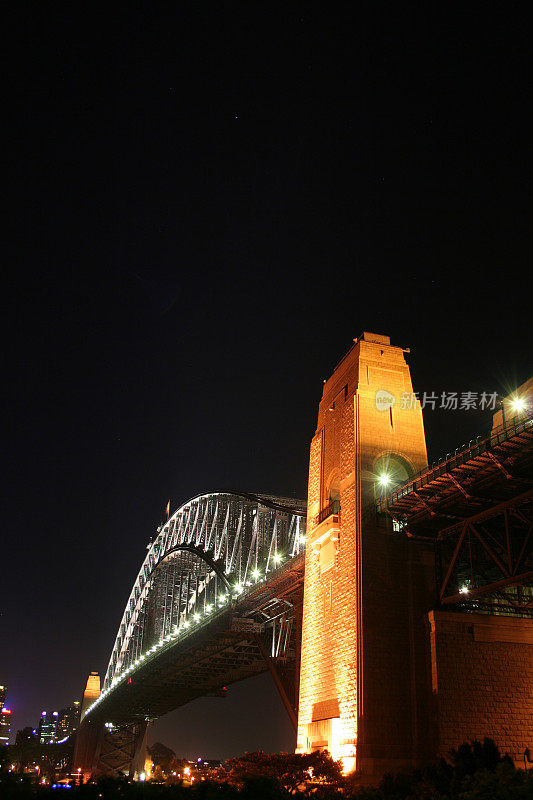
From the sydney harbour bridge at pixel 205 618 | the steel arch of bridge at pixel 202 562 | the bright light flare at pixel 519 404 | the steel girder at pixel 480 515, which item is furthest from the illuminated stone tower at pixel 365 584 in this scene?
the steel arch of bridge at pixel 202 562

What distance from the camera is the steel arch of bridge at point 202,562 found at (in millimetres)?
67188

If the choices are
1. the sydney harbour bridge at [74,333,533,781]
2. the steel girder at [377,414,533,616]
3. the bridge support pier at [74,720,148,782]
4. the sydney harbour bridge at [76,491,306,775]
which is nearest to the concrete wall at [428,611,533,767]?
the sydney harbour bridge at [74,333,533,781]

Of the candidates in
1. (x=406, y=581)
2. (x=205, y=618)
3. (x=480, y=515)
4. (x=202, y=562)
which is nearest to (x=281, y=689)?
(x=205, y=618)

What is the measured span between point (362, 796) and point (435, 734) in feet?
42.0

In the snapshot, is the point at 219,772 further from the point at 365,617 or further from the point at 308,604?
the point at 365,617

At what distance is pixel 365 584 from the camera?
30.5m

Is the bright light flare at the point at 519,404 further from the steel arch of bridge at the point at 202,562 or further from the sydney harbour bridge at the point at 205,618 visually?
the steel arch of bridge at the point at 202,562

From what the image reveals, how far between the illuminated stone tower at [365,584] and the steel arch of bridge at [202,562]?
68.8ft

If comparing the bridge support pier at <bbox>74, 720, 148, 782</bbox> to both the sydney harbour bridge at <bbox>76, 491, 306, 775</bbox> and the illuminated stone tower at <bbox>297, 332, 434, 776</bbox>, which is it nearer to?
the sydney harbour bridge at <bbox>76, 491, 306, 775</bbox>

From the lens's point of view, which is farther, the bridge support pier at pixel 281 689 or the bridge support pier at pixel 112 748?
the bridge support pier at pixel 112 748

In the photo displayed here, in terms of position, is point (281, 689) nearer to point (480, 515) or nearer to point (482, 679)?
point (482, 679)

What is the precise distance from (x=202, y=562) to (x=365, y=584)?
64.2 metres

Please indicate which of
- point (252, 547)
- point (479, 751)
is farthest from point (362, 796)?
point (252, 547)

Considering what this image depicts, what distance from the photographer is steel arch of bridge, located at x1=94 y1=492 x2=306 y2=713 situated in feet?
220
